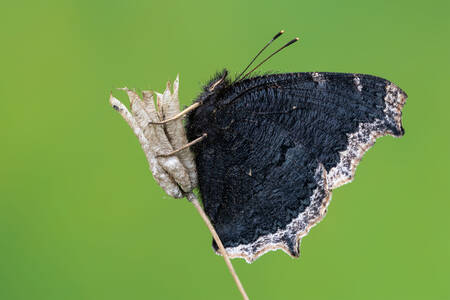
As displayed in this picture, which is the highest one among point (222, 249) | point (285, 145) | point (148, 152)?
point (148, 152)

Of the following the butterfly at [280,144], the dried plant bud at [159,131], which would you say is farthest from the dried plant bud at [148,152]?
the butterfly at [280,144]

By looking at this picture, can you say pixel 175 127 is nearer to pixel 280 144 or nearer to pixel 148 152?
pixel 148 152

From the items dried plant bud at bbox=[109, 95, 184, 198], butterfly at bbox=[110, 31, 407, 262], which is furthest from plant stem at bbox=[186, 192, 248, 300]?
butterfly at bbox=[110, 31, 407, 262]

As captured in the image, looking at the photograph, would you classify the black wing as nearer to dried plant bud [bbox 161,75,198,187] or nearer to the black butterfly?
the black butterfly

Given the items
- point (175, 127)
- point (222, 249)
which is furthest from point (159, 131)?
point (222, 249)

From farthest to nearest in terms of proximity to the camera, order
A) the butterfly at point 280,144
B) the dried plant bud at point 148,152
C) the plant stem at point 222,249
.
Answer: the butterfly at point 280,144 → the dried plant bud at point 148,152 → the plant stem at point 222,249

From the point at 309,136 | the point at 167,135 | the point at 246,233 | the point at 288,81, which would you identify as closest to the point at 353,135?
the point at 309,136

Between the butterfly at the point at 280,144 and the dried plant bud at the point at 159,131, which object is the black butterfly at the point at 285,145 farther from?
the dried plant bud at the point at 159,131

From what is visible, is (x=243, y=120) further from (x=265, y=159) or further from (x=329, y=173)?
(x=329, y=173)
